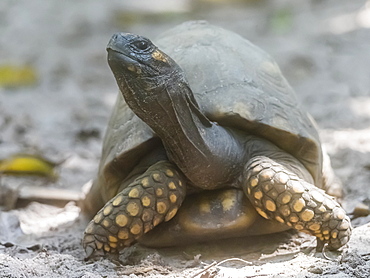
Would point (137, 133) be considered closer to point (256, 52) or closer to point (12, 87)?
point (256, 52)

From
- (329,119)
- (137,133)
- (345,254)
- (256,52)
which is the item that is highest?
(256,52)

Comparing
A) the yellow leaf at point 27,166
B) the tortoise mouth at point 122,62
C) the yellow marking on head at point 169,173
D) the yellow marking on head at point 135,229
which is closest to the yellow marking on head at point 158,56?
the tortoise mouth at point 122,62

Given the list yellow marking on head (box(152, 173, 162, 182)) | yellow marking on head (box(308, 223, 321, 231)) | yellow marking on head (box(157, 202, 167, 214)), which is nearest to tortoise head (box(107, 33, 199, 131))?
yellow marking on head (box(152, 173, 162, 182))

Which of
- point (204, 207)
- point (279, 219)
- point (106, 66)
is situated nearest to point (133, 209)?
point (204, 207)

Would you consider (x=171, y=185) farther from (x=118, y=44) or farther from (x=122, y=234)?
(x=118, y=44)

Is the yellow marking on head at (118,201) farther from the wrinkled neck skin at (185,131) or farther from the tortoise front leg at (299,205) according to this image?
the tortoise front leg at (299,205)

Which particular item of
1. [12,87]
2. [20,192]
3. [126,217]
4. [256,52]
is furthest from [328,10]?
[126,217]
